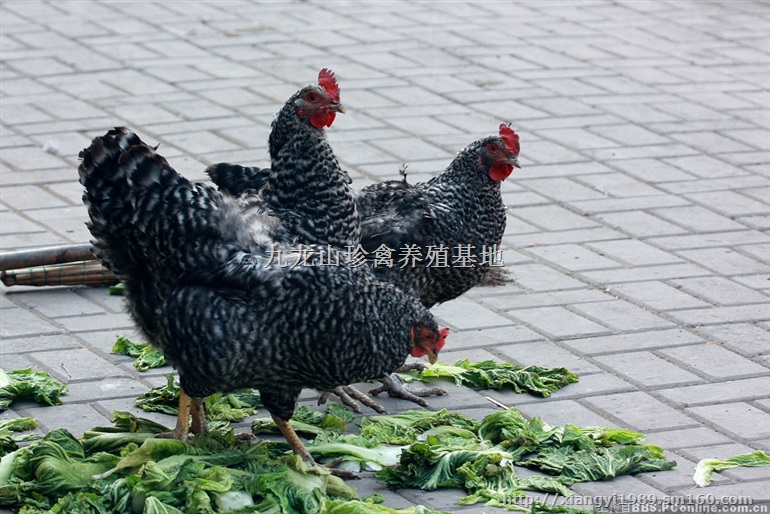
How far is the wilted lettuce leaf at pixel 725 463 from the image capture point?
4629mm

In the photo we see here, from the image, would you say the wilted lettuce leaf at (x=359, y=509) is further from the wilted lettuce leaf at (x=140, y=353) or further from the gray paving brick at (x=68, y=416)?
the wilted lettuce leaf at (x=140, y=353)

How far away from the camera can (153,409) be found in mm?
5188

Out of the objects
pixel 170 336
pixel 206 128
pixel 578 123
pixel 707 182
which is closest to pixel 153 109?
pixel 206 128

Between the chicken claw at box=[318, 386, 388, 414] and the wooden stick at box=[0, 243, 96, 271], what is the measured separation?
1.68 metres

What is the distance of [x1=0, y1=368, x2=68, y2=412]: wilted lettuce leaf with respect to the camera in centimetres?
512

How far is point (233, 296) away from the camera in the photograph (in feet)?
14.8

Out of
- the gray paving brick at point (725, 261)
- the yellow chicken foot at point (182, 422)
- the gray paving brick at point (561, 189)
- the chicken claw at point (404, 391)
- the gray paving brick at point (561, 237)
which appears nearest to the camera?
the yellow chicken foot at point (182, 422)

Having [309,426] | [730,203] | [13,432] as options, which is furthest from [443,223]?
[730,203]

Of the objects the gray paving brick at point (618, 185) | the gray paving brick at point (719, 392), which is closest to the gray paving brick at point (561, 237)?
the gray paving brick at point (618, 185)

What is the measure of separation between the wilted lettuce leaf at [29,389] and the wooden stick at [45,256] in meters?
Result: 1.05

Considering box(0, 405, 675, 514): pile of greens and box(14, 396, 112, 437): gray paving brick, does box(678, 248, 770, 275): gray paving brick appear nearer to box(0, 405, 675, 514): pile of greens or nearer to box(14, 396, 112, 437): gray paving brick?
box(0, 405, 675, 514): pile of greens

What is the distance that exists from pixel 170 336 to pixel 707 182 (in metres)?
5.01

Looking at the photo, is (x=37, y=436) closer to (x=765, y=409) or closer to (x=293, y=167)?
(x=293, y=167)

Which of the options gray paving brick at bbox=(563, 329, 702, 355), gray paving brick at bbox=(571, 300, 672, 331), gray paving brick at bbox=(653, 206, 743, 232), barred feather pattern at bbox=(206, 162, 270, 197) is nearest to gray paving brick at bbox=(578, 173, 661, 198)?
gray paving brick at bbox=(653, 206, 743, 232)
